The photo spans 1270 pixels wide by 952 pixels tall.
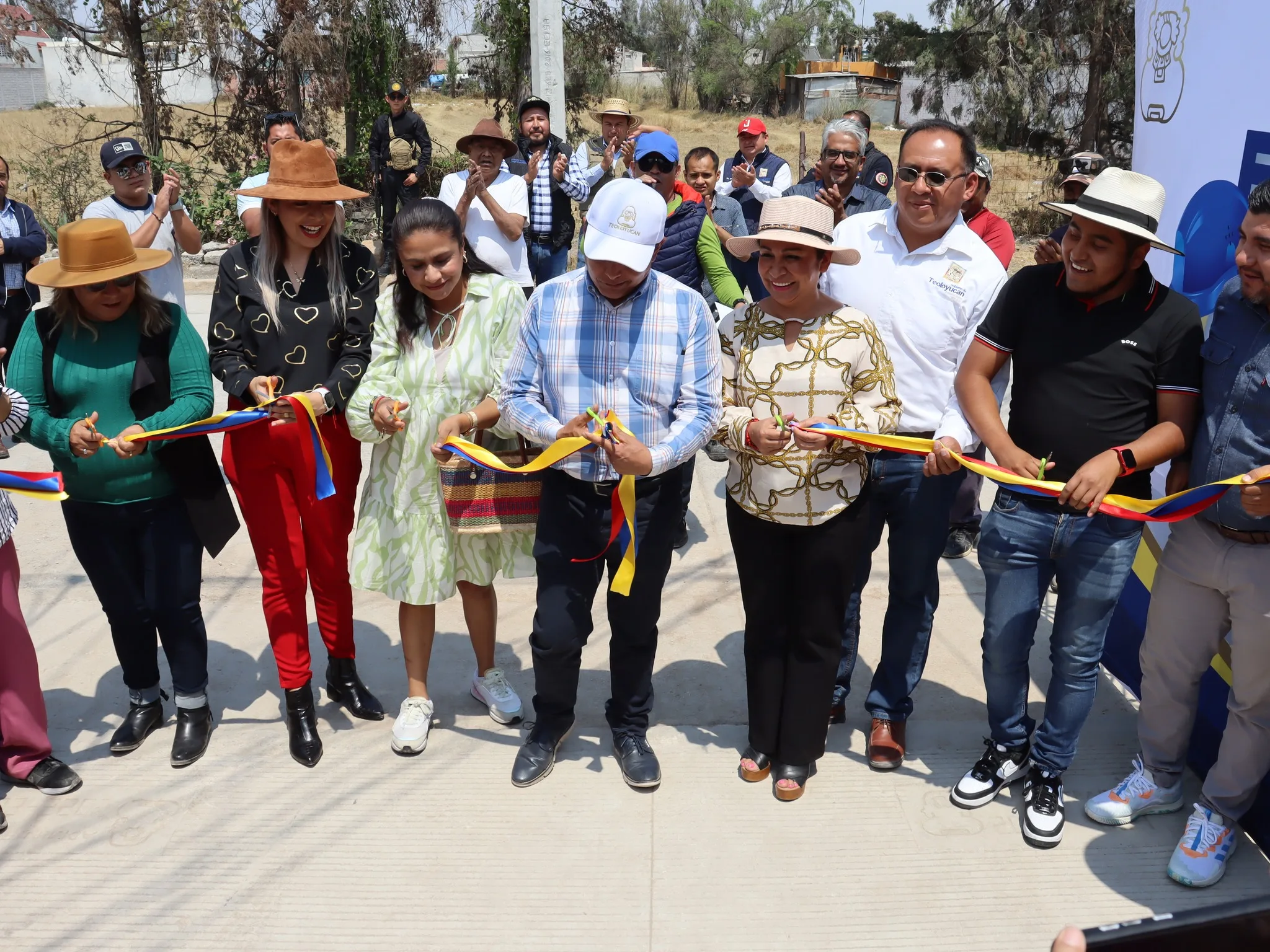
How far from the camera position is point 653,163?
210 inches

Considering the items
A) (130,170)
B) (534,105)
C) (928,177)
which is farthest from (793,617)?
(534,105)

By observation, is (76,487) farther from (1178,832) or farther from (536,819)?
(1178,832)

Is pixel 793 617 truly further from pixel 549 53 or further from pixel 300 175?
pixel 549 53

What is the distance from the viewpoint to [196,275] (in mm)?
13750

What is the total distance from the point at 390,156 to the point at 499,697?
28.3ft

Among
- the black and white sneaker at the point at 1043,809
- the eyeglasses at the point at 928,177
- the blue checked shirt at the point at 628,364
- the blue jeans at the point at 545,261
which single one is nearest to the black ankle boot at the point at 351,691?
the blue checked shirt at the point at 628,364

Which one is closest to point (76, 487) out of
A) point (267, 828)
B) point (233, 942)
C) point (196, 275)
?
point (267, 828)

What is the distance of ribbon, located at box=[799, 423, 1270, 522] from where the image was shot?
295 cm

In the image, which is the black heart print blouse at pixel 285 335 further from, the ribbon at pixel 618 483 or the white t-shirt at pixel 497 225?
the white t-shirt at pixel 497 225

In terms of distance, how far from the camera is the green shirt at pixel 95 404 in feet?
11.5

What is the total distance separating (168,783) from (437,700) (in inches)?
41.4

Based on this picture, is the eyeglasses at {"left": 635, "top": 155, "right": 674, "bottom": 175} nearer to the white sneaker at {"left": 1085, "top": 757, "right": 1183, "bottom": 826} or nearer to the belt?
the belt

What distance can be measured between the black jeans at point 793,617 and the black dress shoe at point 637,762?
14.6 inches

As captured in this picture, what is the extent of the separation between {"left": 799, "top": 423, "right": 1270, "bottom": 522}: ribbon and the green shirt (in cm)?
226
